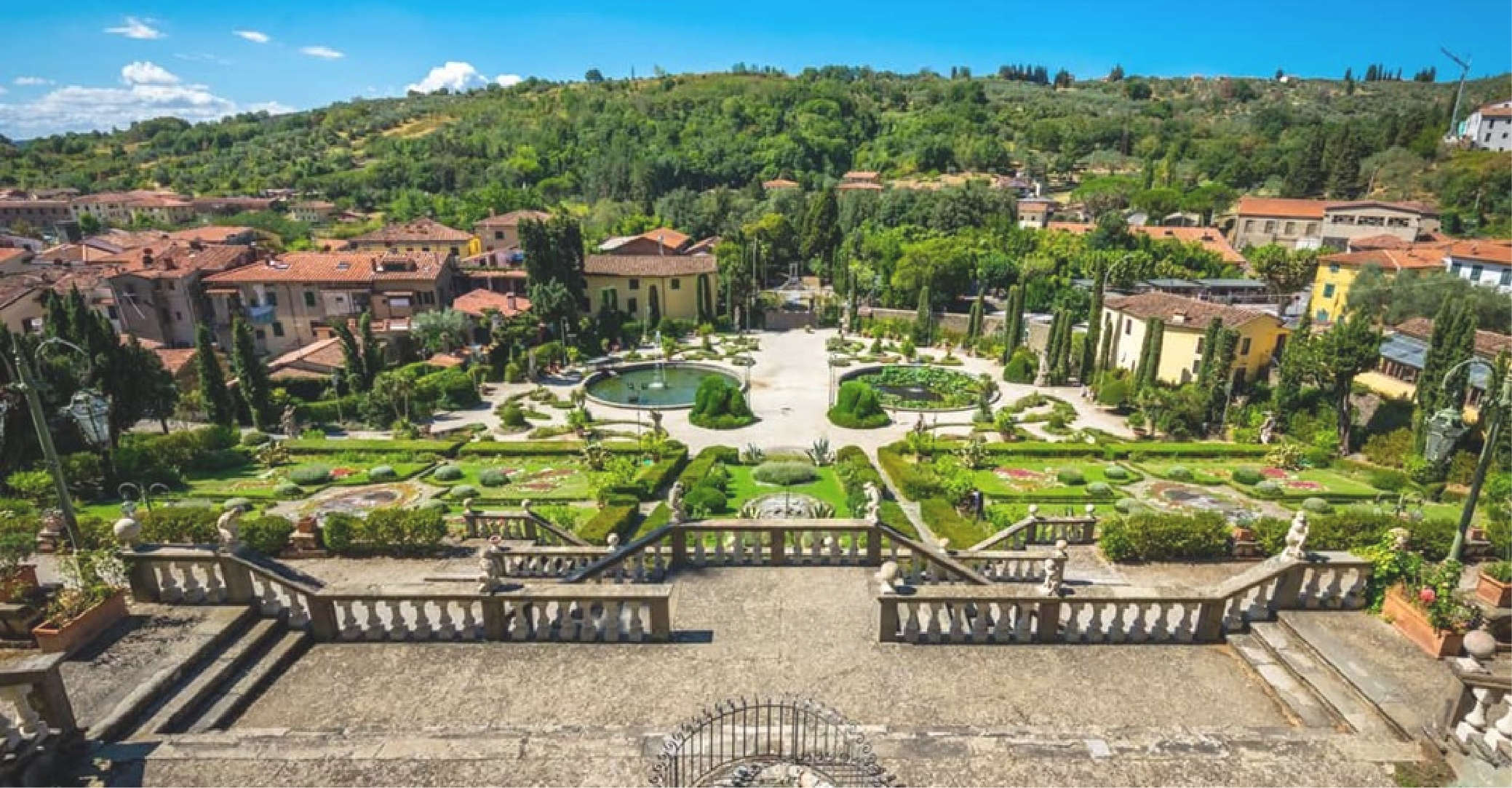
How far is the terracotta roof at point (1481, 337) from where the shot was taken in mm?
35281

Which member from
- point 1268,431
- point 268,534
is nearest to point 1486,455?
point 268,534

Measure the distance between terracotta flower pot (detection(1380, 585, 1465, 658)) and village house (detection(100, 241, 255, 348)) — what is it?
68056 millimetres

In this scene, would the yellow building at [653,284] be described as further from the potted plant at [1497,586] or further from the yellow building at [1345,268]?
the potted plant at [1497,586]

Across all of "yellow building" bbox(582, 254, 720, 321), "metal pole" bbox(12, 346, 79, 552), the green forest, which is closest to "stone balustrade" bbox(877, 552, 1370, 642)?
"metal pole" bbox(12, 346, 79, 552)

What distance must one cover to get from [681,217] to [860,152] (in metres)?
70.5

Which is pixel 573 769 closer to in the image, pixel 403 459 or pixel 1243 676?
pixel 1243 676

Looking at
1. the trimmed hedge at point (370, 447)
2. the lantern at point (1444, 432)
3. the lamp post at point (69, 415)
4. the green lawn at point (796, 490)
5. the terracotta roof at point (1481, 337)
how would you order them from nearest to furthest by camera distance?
the lamp post at point (69, 415) < the lantern at point (1444, 432) < the green lawn at point (796, 490) < the trimmed hedge at point (370, 447) < the terracotta roof at point (1481, 337)

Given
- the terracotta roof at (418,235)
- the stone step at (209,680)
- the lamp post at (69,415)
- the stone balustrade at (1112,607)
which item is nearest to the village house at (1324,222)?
the stone balustrade at (1112,607)

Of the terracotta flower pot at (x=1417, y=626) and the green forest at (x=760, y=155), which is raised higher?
the green forest at (x=760, y=155)

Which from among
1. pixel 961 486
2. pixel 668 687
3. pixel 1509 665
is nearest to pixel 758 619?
pixel 668 687

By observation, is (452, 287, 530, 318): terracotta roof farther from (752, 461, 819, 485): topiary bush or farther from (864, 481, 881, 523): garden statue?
(864, 481, 881, 523): garden statue

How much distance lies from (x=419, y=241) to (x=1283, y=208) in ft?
327

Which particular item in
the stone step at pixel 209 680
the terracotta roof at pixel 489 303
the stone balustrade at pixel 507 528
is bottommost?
the stone balustrade at pixel 507 528

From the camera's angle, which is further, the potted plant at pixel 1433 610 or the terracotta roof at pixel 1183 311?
the terracotta roof at pixel 1183 311
